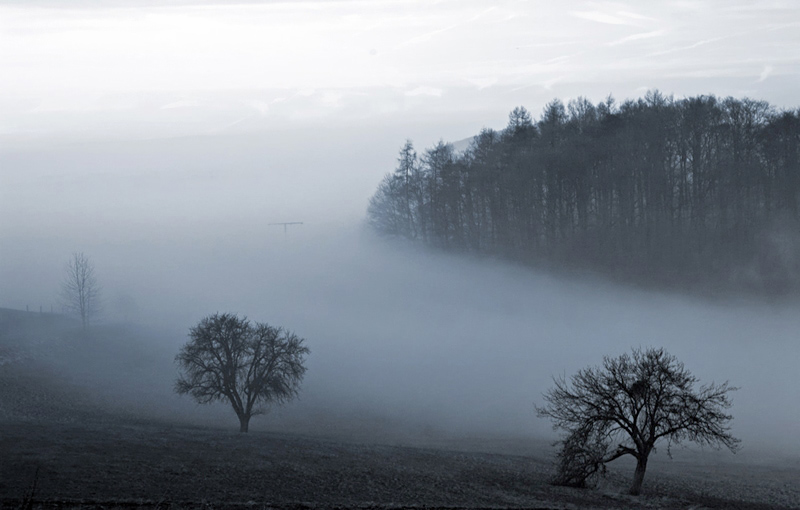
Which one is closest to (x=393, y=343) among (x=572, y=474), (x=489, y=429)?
(x=489, y=429)

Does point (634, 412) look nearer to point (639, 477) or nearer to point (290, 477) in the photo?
point (639, 477)

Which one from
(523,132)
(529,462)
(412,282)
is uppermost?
(523,132)

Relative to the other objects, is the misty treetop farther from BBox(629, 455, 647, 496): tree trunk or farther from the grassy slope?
BBox(629, 455, 647, 496): tree trunk

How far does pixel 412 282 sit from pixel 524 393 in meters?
33.6

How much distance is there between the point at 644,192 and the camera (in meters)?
81.0

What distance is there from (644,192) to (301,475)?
212 feet

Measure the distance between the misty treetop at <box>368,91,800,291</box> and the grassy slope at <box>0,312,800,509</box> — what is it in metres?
42.8

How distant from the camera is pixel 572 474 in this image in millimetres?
26203

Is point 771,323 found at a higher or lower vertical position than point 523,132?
lower

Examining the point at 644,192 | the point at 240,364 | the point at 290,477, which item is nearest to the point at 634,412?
the point at 290,477

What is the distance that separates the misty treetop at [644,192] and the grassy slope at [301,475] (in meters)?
42.8

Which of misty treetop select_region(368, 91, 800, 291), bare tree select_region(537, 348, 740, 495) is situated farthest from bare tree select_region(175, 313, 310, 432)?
misty treetop select_region(368, 91, 800, 291)

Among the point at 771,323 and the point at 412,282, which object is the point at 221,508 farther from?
the point at 412,282

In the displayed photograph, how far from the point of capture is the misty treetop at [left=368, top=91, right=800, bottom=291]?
74.7 meters
